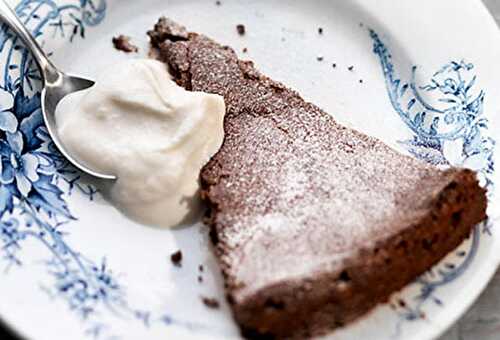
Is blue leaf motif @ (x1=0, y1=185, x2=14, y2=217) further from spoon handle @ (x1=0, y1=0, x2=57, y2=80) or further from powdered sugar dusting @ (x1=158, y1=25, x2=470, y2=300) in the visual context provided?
powdered sugar dusting @ (x1=158, y1=25, x2=470, y2=300)

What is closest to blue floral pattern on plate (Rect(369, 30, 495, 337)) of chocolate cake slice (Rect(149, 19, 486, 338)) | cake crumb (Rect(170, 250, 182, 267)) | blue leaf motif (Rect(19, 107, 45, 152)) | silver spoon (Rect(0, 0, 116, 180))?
chocolate cake slice (Rect(149, 19, 486, 338))

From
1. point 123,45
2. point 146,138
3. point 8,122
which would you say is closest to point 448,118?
point 146,138

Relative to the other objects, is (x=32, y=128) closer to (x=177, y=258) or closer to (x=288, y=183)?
(x=177, y=258)

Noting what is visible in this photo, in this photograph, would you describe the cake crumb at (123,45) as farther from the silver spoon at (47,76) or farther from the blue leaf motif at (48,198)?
the blue leaf motif at (48,198)

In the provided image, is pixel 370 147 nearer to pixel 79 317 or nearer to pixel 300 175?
pixel 300 175

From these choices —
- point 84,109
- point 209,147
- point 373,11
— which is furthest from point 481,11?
point 84,109

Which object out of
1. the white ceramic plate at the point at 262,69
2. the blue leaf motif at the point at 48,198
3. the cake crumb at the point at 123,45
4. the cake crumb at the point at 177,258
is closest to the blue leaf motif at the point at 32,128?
the white ceramic plate at the point at 262,69
